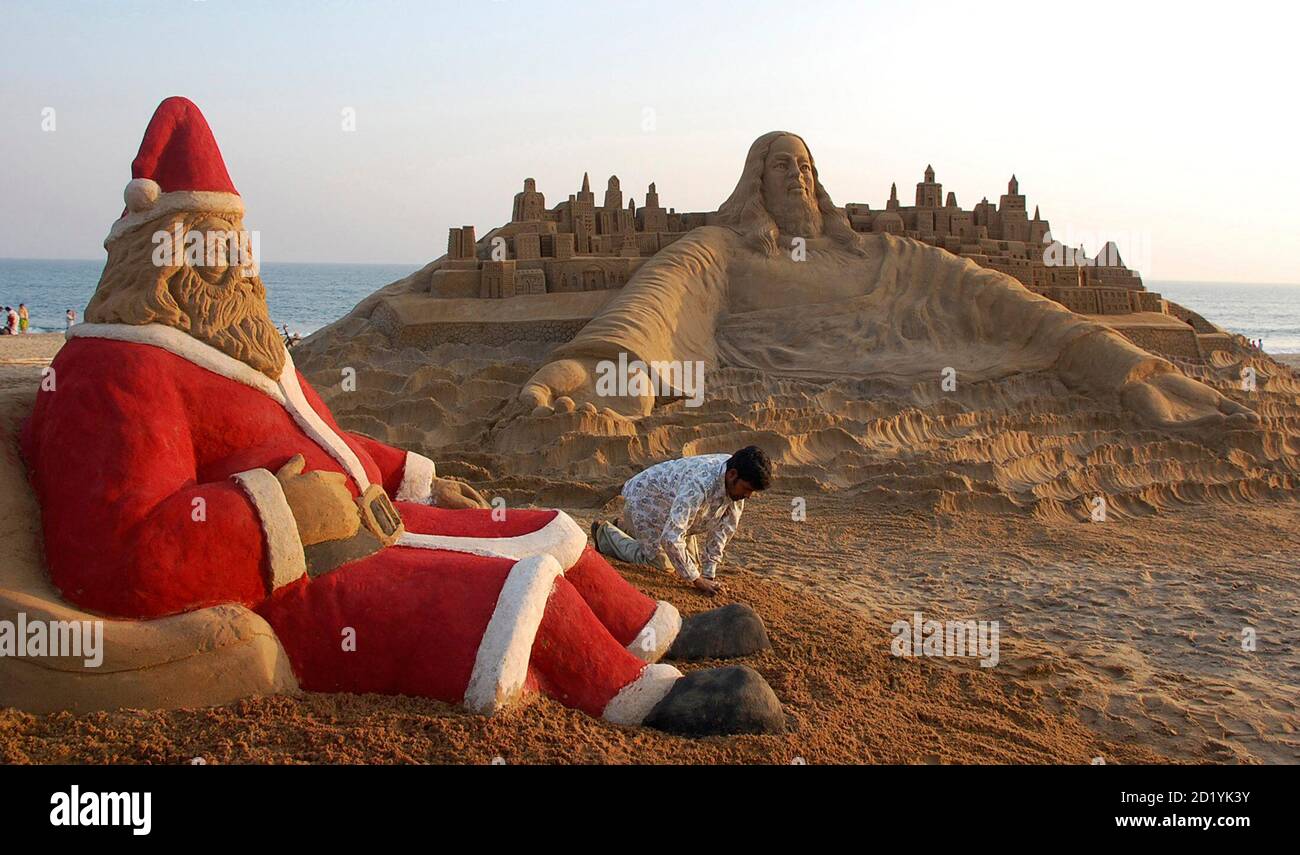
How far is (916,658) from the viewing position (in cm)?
423

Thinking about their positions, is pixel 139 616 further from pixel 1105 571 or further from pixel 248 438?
pixel 1105 571

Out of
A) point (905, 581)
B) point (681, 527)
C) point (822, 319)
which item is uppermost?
point (822, 319)

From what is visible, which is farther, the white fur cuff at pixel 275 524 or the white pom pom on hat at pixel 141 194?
the white pom pom on hat at pixel 141 194

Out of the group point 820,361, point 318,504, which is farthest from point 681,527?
point 820,361

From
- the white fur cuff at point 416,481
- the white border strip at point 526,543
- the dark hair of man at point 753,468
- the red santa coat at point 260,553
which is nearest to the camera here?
the red santa coat at point 260,553

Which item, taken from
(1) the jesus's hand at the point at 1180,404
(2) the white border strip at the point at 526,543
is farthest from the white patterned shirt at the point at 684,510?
(1) the jesus's hand at the point at 1180,404

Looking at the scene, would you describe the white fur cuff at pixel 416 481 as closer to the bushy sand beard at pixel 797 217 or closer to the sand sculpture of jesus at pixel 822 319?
the sand sculpture of jesus at pixel 822 319

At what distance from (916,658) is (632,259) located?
7.66 metres

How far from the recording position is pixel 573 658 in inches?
118

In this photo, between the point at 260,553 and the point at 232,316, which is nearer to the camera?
the point at 260,553

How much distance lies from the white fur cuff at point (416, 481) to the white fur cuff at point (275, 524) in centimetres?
90

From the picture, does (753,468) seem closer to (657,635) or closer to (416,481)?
(657,635)

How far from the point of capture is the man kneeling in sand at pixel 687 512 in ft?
14.9

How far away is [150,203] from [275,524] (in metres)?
0.99
